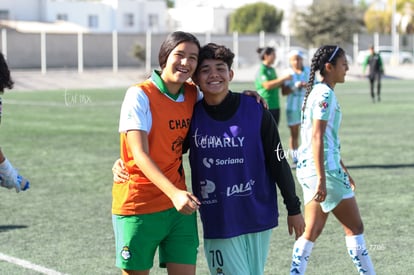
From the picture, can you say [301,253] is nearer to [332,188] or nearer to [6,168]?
[332,188]

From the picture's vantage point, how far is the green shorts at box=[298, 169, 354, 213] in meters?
6.58

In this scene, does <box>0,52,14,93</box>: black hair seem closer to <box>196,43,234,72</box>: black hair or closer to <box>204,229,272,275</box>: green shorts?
<box>196,43,234,72</box>: black hair

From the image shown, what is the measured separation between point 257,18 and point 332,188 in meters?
83.4

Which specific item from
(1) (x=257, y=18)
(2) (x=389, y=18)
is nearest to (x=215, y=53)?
(1) (x=257, y=18)

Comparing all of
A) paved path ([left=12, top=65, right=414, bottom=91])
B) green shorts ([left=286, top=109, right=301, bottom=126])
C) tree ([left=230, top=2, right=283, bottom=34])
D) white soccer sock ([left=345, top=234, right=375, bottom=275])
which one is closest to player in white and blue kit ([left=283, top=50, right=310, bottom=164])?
green shorts ([left=286, top=109, right=301, bottom=126])

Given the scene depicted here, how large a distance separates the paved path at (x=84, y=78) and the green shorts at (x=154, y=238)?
38.5 m

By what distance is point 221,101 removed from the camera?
→ 5.09 meters

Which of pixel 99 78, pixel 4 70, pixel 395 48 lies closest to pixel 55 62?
pixel 99 78

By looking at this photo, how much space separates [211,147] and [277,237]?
4.19 meters

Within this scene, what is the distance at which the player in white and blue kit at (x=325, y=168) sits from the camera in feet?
21.5

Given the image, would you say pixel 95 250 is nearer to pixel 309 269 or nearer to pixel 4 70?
pixel 309 269

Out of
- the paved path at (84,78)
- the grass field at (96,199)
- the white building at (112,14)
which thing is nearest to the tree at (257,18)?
the white building at (112,14)

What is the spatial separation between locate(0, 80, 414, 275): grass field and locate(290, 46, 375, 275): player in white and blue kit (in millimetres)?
962

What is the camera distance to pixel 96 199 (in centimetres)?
1138
